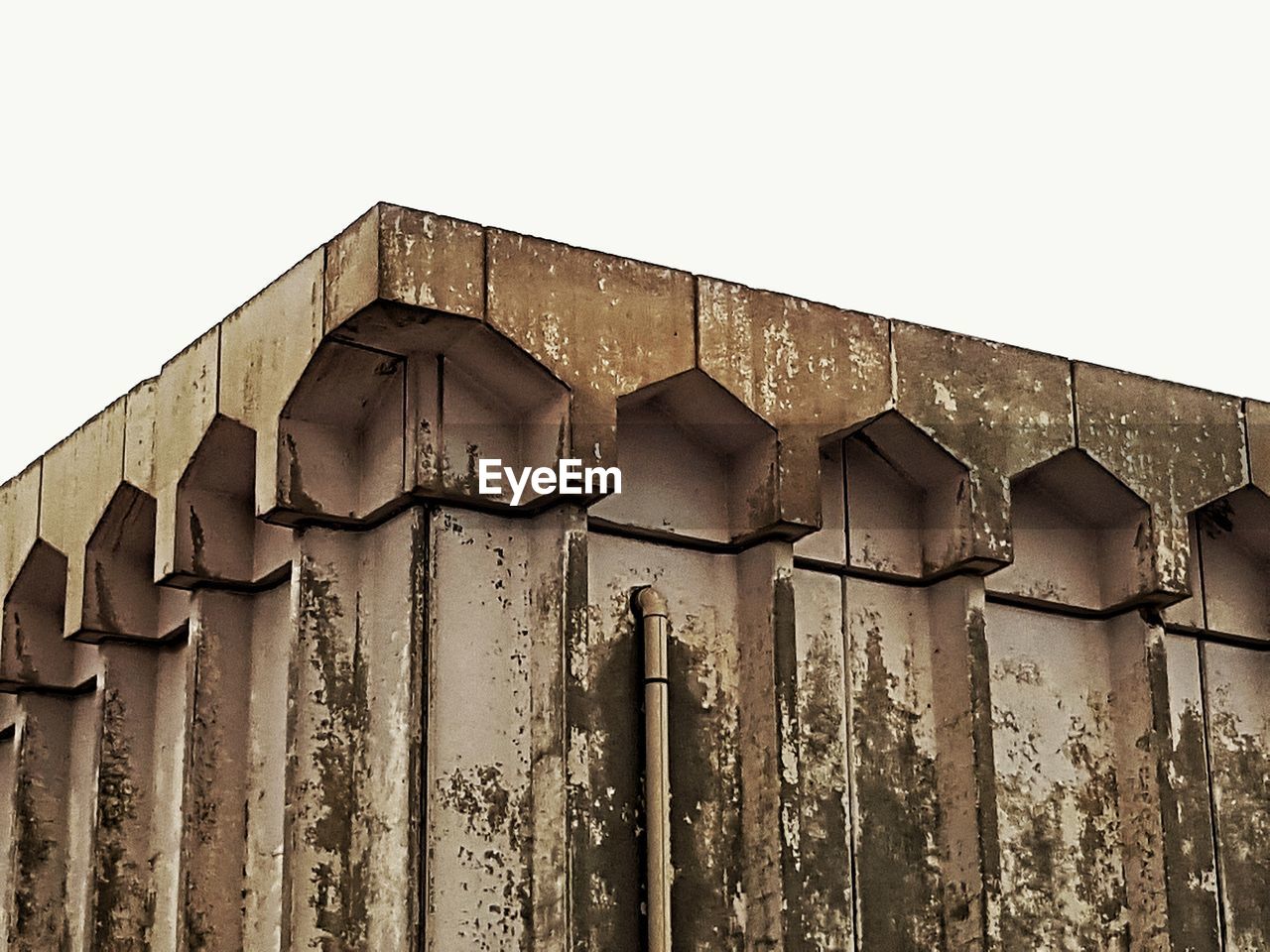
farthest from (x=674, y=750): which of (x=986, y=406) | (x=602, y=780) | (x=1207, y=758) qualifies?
(x=1207, y=758)

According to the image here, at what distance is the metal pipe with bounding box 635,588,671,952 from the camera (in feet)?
30.0

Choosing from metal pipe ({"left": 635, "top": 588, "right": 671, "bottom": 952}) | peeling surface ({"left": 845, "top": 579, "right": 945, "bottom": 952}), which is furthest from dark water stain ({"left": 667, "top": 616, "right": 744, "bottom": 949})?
peeling surface ({"left": 845, "top": 579, "right": 945, "bottom": 952})

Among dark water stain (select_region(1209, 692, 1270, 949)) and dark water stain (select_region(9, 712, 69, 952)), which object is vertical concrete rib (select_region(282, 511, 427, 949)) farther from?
dark water stain (select_region(1209, 692, 1270, 949))

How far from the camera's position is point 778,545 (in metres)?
9.95

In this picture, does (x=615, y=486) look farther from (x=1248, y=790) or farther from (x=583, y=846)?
(x=1248, y=790)

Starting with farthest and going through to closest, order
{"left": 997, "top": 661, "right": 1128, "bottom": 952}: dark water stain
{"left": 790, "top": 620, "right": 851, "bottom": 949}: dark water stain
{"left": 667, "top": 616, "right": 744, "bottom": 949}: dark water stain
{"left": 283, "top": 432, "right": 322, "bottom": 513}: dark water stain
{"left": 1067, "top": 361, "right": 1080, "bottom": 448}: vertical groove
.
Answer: {"left": 1067, "top": 361, "right": 1080, "bottom": 448}: vertical groove, {"left": 997, "top": 661, "right": 1128, "bottom": 952}: dark water stain, {"left": 790, "top": 620, "right": 851, "bottom": 949}: dark water stain, {"left": 283, "top": 432, "right": 322, "bottom": 513}: dark water stain, {"left": 667, "top": 616, "right": 744, "bottom": 949}: dark water stain

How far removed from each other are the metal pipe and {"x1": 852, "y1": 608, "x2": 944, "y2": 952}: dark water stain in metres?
1.08

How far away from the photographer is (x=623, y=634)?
9.66 metres

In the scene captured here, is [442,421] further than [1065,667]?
No

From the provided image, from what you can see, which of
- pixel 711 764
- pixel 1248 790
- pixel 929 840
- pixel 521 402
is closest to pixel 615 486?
pixel 521 402

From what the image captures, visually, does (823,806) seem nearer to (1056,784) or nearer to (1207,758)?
(1056,784)

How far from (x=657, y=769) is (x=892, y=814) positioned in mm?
1392

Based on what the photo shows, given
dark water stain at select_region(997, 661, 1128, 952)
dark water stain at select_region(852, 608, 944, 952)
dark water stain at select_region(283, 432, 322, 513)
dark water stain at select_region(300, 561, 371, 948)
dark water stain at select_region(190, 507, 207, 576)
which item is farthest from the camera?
dark water stain at select_region(997, 661, 1128, 952)

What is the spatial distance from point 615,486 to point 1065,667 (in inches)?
107
